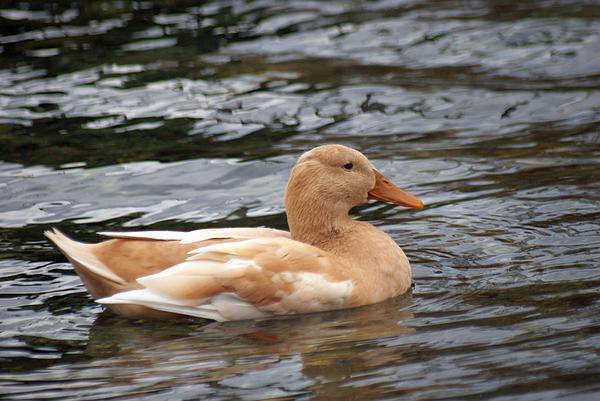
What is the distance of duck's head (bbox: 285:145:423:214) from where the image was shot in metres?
7.32

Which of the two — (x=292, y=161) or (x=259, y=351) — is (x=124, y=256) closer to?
(x=259, y=351)

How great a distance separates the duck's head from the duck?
0.02 m

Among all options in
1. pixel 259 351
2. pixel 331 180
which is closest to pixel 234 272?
pixel 259 351

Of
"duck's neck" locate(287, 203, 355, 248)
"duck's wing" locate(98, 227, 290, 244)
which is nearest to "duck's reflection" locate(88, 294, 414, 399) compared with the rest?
"duck's wing" locate(98, 227, 290, 244)

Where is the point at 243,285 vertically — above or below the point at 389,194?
below

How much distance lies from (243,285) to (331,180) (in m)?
1.01

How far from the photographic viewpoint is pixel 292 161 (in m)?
10.2

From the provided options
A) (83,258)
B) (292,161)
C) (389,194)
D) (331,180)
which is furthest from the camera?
(292,161)

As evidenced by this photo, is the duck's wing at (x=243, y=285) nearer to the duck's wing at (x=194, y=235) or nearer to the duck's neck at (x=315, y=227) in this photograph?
the duck's wing at (x=194, y=235)

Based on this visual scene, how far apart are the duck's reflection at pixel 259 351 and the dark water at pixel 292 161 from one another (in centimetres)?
2

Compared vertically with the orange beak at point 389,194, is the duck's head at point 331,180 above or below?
above

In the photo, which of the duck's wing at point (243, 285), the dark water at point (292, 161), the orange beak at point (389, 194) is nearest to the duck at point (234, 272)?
the duck's wing at point (243, 285)

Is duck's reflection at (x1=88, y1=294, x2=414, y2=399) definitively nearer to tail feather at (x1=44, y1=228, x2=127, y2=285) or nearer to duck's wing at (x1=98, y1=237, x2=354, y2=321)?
duck's wing at (x1=98, y1=237, x2=354, y2=321)

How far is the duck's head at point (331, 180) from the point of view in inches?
288
